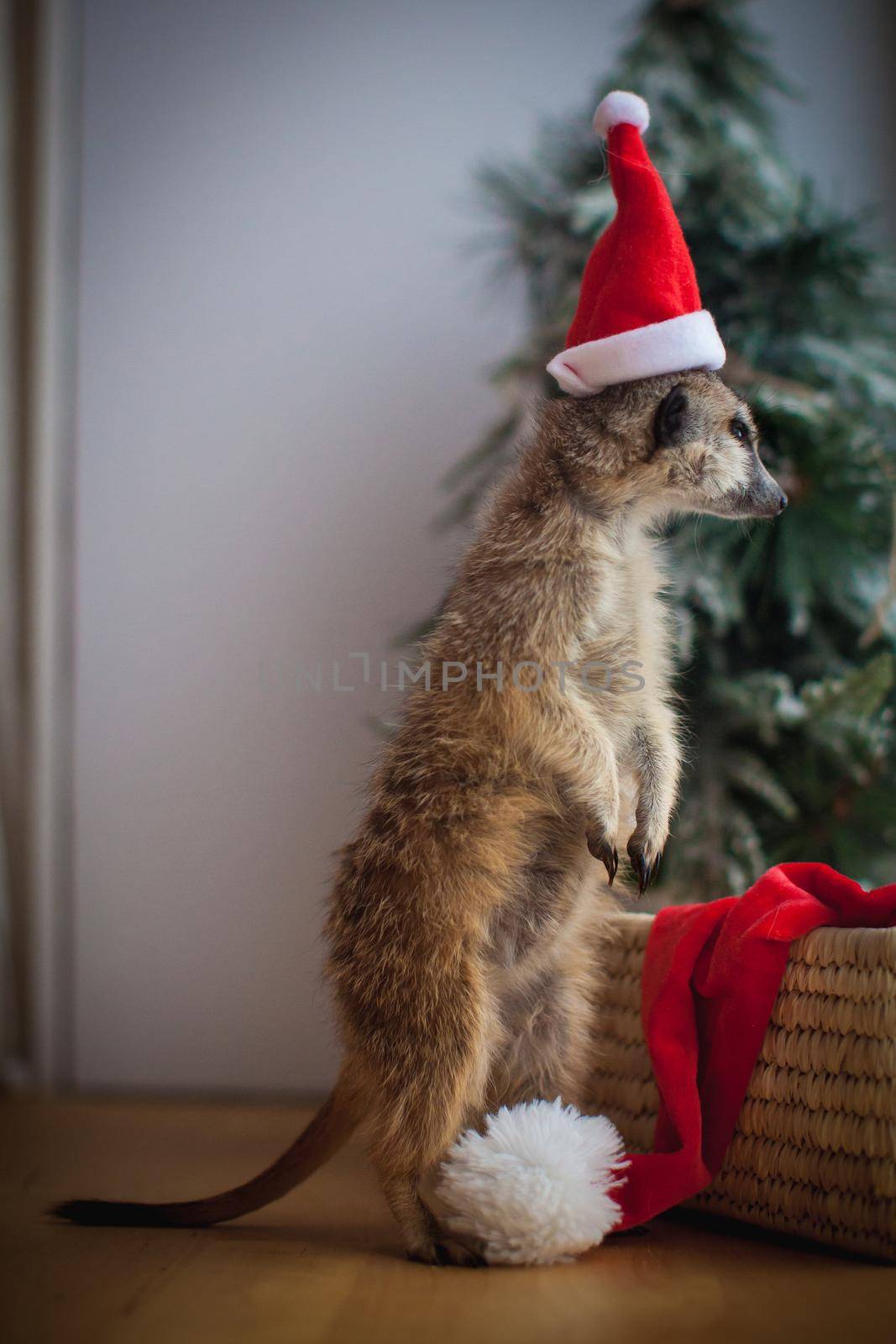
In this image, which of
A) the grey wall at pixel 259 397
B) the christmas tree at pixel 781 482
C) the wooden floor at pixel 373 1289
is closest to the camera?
the wooden floor at pixel 373 1289

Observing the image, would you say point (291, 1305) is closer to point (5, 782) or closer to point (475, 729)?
point (475, 729)

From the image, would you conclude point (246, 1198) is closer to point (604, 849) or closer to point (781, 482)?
point (604, 849)

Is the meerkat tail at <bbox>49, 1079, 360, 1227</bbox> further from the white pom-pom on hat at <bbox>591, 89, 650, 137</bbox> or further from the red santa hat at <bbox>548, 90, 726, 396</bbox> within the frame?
the white pom-pom on hat at <bbox>591, 89, 650, 137</bbox>

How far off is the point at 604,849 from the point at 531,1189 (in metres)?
0.30

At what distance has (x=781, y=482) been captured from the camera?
5.30 feet

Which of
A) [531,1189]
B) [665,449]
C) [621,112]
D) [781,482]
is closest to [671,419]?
[665,449]

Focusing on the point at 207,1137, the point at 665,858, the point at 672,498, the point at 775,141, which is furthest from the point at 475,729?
the point at 775,141

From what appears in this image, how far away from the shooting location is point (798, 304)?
5.42 feet

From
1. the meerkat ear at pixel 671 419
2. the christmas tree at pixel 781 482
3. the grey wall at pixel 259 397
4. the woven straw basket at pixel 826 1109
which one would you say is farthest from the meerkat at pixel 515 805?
the grey wall at pixel 259 397

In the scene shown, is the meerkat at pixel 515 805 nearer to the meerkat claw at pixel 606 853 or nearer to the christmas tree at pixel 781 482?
the meerkat claw at pixel 606 853

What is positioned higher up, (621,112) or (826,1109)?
(621,112)

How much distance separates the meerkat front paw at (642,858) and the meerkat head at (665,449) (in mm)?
338

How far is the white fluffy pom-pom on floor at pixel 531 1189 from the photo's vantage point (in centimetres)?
89

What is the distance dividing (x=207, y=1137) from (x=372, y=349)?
4.44 ft
